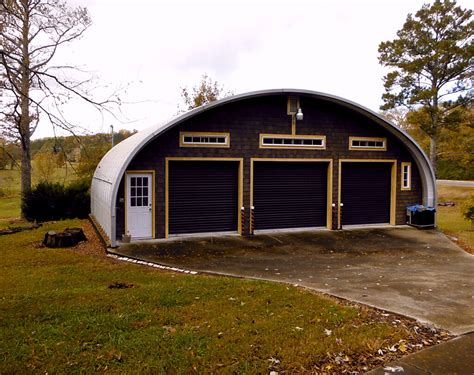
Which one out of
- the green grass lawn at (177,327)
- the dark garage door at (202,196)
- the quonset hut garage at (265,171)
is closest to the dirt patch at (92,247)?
the quonset hut garage at (265,171)

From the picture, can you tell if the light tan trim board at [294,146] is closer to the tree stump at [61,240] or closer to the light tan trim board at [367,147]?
the light tan trim board at [367,147]

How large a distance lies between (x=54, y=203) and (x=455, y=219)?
2006 centimetres

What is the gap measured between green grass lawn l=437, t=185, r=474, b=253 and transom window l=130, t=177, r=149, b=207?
9911 mm

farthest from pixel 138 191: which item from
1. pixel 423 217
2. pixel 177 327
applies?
pixel 423 217

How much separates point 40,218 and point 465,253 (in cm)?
1732

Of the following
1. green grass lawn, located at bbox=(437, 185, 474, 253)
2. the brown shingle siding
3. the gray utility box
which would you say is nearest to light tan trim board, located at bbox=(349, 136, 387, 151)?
the brown shingle siding

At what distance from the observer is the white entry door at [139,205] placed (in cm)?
1215

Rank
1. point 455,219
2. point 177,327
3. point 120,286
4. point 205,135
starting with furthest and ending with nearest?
point 455,219
point 205,135
point 120,286
point 177,327

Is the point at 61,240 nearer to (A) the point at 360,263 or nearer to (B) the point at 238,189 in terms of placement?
(B) the point at 238,189

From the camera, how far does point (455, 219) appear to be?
20906 millimetres

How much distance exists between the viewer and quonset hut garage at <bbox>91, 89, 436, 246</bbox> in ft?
40.5


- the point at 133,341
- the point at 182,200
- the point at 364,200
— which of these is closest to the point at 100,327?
the point at 133,341

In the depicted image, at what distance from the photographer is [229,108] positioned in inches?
526

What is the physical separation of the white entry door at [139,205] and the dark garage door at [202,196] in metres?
0.76
